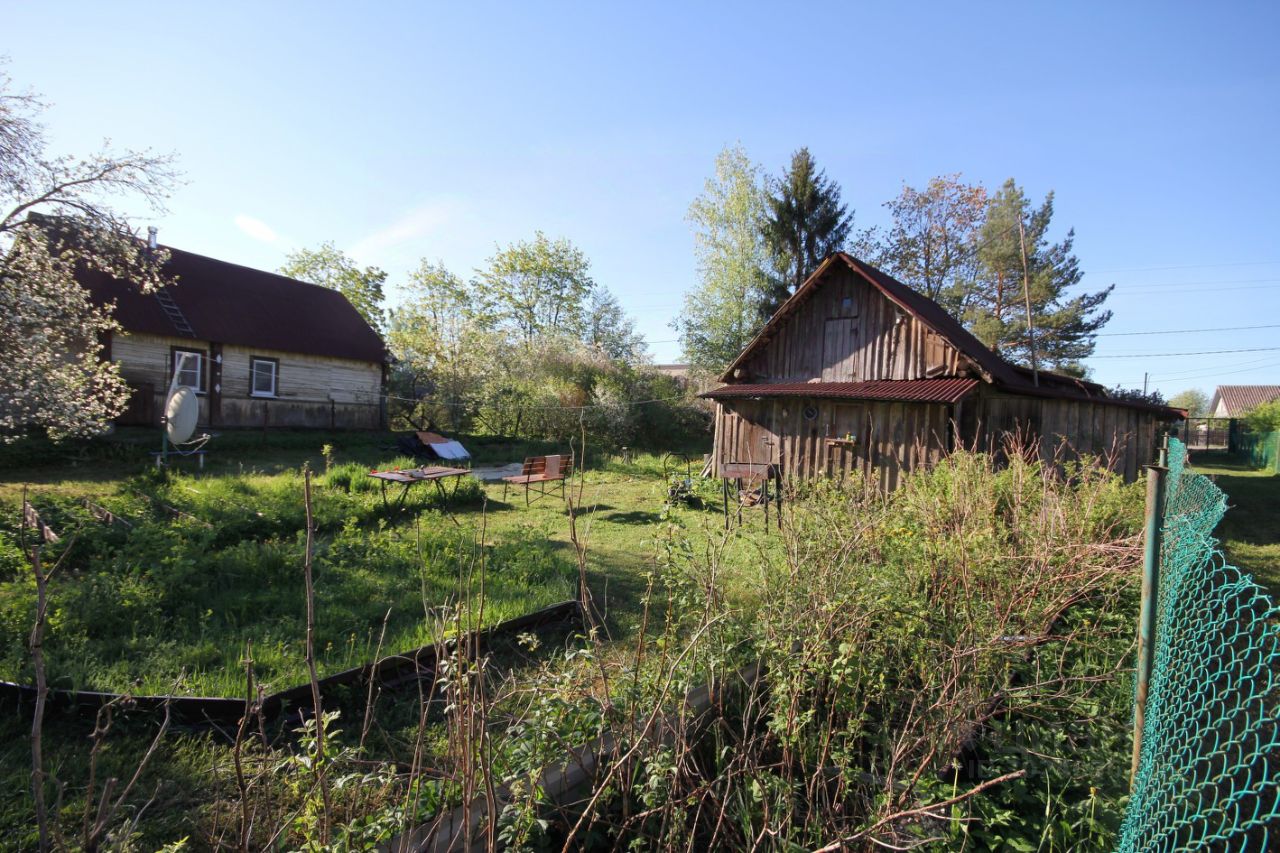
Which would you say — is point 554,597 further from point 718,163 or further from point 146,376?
point 718,163

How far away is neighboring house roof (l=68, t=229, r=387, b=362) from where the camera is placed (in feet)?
57.4

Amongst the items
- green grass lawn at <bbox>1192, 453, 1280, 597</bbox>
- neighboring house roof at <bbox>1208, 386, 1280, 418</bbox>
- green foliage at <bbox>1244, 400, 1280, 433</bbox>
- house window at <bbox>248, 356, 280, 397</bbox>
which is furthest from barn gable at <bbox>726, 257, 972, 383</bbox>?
neighboring house roof at <bbox>1208, 386, 1280, 418</bbox>

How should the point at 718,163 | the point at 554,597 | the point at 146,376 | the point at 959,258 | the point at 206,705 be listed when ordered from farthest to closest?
1. the point at 959,258
2. the point at 718,163
3. the point at 146,376
4. the point at 554,597
5. the point at 206,705

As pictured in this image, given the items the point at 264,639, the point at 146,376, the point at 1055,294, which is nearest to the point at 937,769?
the point at 264,639

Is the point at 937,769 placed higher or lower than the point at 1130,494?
lower

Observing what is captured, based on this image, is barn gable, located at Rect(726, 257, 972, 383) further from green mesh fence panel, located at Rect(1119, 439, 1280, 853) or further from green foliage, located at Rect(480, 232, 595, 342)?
green foliage, located at Rect(480, 232, 595, 342)

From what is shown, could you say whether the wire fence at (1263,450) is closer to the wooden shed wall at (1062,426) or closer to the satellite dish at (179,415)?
the wooden shed wall at (1062,426)

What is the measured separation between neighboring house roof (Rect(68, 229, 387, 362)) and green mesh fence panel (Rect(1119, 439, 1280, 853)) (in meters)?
20.0

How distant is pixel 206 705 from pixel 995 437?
40.3 feet

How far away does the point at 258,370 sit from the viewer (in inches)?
795

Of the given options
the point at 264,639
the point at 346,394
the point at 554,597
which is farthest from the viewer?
the point at 346,394

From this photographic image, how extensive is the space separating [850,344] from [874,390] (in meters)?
2.30

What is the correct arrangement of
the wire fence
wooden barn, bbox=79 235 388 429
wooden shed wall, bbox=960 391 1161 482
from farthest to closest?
the wire fence → wooden barn, bbox=79 235 388 429 → wooden shed wall, bbox=960 391 1161 482

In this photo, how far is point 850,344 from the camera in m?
13.1
